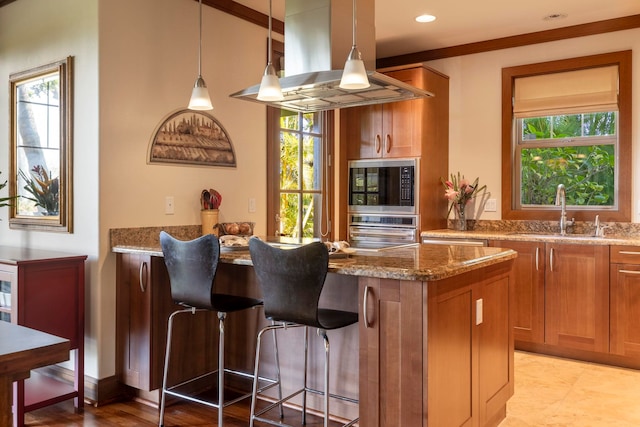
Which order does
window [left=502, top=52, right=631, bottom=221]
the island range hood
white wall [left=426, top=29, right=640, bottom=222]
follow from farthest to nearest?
1. white wall [left=426, top=29, right=640, bottom=222]
2. window [left=502, top=52, right=631, bottom=221]
3. the island range hood

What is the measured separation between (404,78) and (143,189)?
2514 mm

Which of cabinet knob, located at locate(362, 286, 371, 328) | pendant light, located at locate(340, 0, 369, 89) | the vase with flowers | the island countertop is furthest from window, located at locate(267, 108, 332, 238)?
cabinet knob, located at locate(362, 286, 371, 328)

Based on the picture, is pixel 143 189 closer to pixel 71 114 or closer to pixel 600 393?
pixel 71 114

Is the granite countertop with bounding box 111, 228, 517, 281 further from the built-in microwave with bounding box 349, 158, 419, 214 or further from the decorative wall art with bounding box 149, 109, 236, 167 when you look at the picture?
the built-in microwave with bounding box 349, 158, 419, 214

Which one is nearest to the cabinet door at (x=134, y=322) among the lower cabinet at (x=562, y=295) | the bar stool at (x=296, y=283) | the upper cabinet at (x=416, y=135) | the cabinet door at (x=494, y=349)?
the bar stool at (x=296, y=283)

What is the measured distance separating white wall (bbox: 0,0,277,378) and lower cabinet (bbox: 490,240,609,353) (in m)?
2.29

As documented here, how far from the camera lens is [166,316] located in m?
3.04

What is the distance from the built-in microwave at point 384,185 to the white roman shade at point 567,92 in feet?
3.64

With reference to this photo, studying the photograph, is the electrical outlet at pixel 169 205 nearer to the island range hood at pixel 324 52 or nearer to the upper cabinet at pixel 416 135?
the island range hood at pixel 324 52

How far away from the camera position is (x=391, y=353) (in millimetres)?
2076

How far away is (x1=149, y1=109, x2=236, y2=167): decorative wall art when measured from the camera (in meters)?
3.41

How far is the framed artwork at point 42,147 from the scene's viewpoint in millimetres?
3279

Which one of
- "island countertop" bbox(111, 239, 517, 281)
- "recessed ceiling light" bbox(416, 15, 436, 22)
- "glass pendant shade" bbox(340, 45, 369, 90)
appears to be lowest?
"island countertop" bbox(111, 239, 517, 281)

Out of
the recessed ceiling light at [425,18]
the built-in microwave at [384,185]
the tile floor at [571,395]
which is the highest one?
the recessed ceiling light at [425,18]
